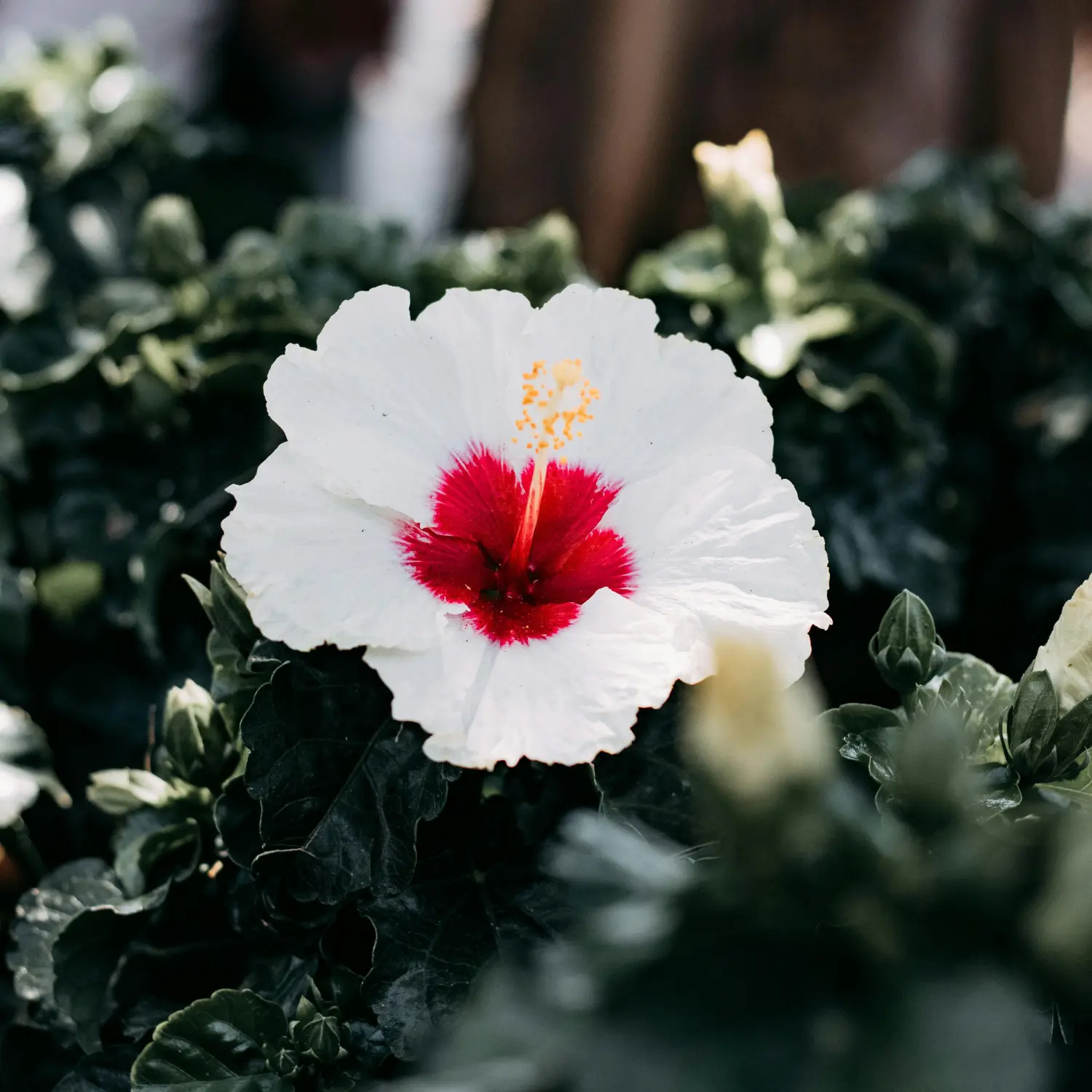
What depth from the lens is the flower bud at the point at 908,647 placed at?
69cm

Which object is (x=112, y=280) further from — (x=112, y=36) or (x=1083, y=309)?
(x=1083, y=309)

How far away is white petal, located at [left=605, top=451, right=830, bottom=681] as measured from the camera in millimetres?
651

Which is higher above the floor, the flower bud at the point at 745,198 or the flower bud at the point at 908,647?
the flower bud at the point at 745,198

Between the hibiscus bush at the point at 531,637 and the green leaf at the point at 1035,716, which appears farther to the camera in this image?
the green leaf at the point at 1035,716

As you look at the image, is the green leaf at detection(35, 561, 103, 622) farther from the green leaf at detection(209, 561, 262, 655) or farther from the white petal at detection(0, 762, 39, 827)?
the green leaf at detection(209, 561, 262, 655)

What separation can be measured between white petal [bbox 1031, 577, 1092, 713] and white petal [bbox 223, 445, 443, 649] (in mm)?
342

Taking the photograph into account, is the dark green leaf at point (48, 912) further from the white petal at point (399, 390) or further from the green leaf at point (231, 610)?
the white petal at point (399, 390)

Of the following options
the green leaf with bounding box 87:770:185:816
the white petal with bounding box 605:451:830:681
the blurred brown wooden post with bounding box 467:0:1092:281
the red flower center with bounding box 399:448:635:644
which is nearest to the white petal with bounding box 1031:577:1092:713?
the white petal with bounding box 605:451:830:681

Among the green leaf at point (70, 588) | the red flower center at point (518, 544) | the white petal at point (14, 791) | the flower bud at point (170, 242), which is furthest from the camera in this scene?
the flower bud at point (170, 242)

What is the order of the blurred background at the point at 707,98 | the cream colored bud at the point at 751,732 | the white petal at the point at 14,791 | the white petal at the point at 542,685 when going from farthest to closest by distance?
the blurred background at the point at 707,98
the white petal at the point at 14,791
the white petal at the point at 542,685
the cream colored bud at the point at 751,732

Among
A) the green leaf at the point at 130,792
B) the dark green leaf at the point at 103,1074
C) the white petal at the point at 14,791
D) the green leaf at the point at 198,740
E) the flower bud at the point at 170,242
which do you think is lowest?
the dark green leaf at the point at 103,1074

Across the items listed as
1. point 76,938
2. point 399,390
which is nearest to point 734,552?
point 399,390

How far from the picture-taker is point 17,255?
1.35 metres

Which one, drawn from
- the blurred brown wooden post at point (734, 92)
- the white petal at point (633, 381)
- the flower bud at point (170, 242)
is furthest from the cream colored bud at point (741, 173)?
the blurred brown wooden post at point (734, 92)
